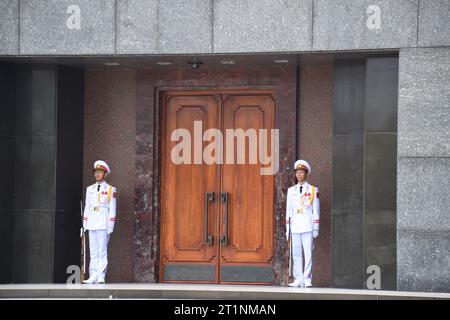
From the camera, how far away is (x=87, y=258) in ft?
67.4

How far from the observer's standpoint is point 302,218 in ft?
63.8

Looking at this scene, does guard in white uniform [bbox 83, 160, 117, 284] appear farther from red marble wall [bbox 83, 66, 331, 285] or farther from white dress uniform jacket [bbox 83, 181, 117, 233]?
red marble wall [bbox 83, 66, 331, 285]

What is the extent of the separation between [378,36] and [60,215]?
5495mm

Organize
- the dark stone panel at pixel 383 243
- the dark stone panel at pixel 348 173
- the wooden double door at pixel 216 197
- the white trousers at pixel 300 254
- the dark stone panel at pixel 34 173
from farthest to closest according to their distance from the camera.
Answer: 1. the wooden double door at pixel 216 197
2. the dark stone panel at pixel 34 173
3. the white trousers at pixel 300 254
4. the dark stone panel at pixel 348 173
5. the dark stone panel at pixel 383 243

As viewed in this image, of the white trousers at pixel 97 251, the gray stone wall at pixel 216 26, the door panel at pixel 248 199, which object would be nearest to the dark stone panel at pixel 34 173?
the white trousers at pixel 97 251

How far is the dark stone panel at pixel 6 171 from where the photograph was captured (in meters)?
20.0

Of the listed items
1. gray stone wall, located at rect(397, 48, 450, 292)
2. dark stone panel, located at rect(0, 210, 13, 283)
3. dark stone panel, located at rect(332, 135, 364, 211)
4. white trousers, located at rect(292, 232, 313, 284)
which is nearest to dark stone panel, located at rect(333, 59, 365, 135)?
dark stone panel, located at rect(332, 135, 364, 211)

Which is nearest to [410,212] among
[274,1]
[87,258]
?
[274,1]

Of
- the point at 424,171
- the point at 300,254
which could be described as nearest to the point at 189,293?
the point at 300,254

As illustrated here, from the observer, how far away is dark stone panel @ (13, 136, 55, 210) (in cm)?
2012

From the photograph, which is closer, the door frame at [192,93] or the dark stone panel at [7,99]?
the dark stone panel at [7,99]

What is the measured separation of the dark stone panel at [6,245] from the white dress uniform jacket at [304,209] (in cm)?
421

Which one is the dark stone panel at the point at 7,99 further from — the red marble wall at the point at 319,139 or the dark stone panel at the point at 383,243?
the dark stone panel at the point at 383,243
